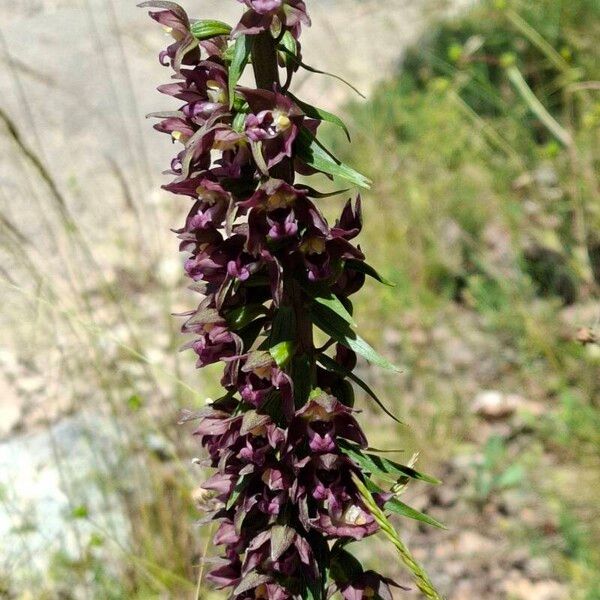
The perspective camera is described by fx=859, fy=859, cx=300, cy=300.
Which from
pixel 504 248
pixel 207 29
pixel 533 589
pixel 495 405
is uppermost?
pixel 504 248

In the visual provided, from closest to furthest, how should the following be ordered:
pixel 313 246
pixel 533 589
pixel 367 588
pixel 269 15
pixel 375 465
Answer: pixel 269 15 < pixel 313 246 < pixel 375 465 < pixel 367 588 < pixel 533 589

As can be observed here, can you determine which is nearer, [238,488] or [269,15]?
[269,15]

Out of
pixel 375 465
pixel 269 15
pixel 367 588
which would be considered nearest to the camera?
pixel 269 15

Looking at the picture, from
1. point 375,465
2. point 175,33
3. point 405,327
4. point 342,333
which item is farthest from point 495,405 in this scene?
point 175,33

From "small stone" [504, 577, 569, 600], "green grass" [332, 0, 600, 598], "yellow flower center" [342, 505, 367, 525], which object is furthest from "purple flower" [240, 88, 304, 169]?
"small stone" [504, 577, 569, 600]

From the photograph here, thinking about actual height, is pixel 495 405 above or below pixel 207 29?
below

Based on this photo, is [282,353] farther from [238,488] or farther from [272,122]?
[272,122]

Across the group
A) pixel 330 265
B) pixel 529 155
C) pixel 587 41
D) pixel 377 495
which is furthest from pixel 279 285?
pixel 587 41
